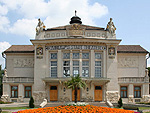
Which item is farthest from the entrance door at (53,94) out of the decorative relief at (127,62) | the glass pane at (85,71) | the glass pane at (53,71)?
the decorative relief at (127,62)

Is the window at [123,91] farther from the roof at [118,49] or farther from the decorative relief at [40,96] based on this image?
the decorative relief at [40,96]

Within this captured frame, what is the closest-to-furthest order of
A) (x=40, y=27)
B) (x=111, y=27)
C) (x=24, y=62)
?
(x=111, y=27) < (x=40, y=27) < (x=24, y=62)

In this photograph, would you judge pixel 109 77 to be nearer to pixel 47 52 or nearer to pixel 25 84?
pixel 47 52

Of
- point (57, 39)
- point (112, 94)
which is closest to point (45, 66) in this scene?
point (57, 39)

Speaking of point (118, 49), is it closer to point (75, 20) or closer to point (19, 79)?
point (75, 20)

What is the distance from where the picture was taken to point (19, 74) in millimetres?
45281

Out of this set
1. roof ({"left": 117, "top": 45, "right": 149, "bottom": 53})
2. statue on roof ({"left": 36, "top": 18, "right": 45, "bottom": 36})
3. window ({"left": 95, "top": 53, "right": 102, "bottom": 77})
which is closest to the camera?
window ({"left": 95, "top": 53, "right": 102, "bottom": 77})

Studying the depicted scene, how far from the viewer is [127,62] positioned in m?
45.3

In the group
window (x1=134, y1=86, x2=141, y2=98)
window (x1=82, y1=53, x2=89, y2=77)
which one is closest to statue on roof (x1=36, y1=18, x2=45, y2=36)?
window (x1=82, y1=53, x2=89, y2=77)

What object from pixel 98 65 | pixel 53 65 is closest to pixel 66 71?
pixel 53 65

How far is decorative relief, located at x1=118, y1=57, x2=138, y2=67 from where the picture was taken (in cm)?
4509

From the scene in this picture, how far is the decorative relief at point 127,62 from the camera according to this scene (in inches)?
1775

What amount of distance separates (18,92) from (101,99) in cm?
1395

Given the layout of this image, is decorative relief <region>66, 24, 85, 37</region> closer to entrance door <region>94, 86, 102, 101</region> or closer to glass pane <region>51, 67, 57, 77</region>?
glass pane <region>51, 67, 57, 77</region>
